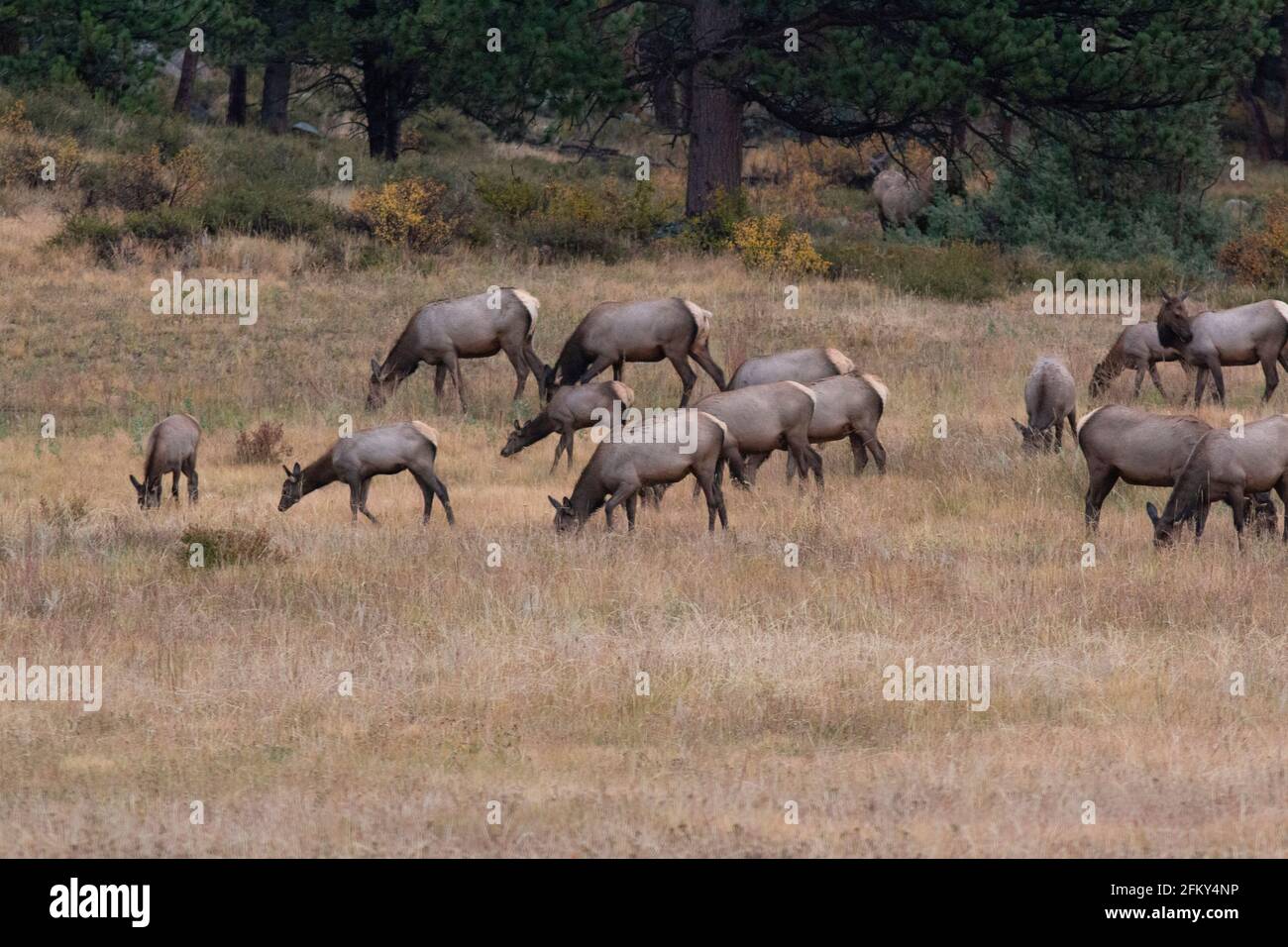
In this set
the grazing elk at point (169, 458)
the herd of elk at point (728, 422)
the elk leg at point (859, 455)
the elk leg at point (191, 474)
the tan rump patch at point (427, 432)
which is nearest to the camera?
the herd of elk at point (728, 422)

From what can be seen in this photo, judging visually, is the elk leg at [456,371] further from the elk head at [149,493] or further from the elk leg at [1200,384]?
the elk leg at [1200,384]

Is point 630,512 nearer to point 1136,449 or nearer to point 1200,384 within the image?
point 1136,449

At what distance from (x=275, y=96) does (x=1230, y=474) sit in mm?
37767

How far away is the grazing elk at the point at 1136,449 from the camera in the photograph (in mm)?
14422

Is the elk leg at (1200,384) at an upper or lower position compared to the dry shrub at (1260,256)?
lower

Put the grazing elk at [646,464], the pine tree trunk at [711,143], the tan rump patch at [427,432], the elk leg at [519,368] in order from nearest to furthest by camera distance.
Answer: the grazing elk at [646,464] → the tan rump patch at [427,432] → the elk leg at [519,368] → the pine tree trunk at [711,143]

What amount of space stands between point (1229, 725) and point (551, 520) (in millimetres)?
7435

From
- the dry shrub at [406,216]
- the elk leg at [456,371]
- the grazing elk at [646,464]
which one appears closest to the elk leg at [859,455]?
the grazing elk at [646,464]

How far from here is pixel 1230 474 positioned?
1350cm

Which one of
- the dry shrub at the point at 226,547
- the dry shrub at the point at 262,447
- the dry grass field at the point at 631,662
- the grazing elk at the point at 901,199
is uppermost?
the grazing elk at the point at 901,199

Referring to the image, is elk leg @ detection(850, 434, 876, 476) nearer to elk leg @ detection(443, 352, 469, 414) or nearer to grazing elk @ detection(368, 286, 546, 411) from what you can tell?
Result: grazing elk @ detection(368, 286, 546, 411)

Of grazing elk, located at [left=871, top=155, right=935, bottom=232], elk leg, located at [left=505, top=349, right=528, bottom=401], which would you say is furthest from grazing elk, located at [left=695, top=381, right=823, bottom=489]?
grazing elk, located at [left=871, top=155, right=935, bottom=232]

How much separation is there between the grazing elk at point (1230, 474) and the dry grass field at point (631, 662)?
0.92 ft

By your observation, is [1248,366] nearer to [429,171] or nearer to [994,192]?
[994,192]
